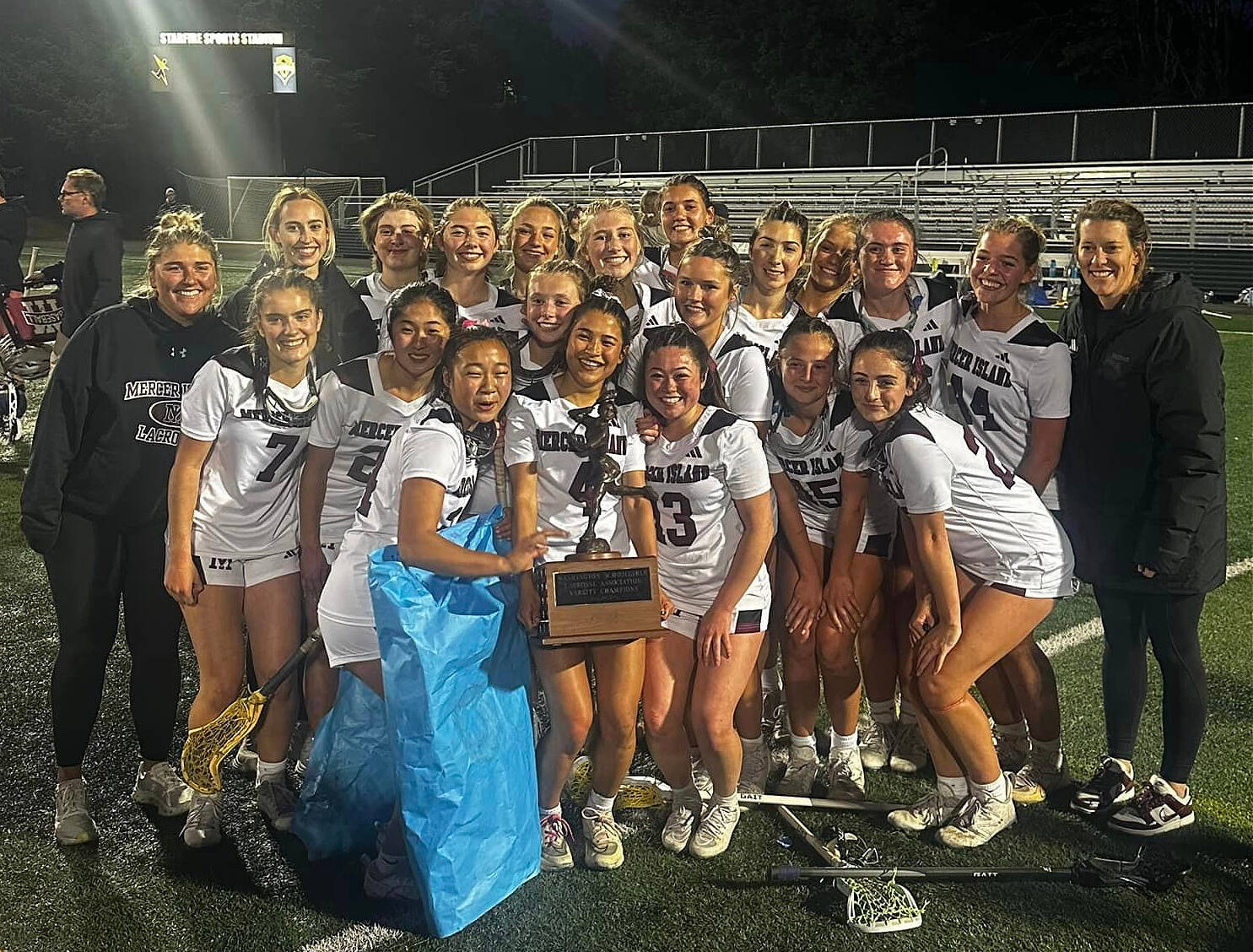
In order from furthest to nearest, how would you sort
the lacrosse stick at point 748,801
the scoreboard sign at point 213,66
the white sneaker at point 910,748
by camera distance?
the scoreboard sign at point 213,66, the white sneaker at point 910,748, the lacrosse stick at point 748,801

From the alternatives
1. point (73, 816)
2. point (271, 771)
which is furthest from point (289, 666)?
point (73, 816)

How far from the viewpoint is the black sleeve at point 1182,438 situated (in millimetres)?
3445

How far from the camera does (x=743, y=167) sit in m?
27.7

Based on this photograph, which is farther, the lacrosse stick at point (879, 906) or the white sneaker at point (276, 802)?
the white sneaker at point (276, 802)

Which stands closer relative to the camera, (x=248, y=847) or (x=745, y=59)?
(x=248, y=847)

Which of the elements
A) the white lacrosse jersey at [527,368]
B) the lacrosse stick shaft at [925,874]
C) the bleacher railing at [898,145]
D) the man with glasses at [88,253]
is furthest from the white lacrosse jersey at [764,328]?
the bleacher railing at [898,145]

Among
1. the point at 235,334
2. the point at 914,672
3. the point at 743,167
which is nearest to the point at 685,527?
the point at 914,672

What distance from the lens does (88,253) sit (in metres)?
8.59

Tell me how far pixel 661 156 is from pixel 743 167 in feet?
7.08

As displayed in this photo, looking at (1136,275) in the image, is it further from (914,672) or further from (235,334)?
(235,334)

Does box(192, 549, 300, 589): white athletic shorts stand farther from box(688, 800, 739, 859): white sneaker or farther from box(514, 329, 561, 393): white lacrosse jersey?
box(688, 800, 739, 859): white sneaker

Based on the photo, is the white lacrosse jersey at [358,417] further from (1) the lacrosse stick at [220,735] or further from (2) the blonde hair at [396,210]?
(2) the blonde hair at [396,210]

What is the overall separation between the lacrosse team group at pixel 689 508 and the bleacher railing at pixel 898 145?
21.1m

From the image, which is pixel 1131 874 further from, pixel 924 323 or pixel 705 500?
pixel 924 323
